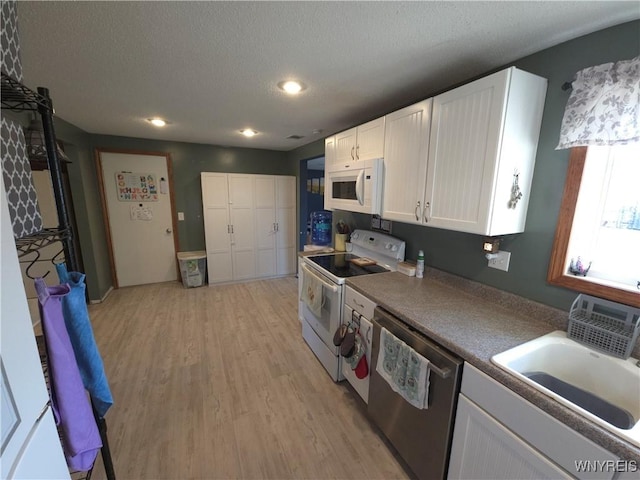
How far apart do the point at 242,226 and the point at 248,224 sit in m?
0.10

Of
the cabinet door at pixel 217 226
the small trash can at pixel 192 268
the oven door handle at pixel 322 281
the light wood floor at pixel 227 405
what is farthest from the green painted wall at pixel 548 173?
the small trash can at pixel 192 268

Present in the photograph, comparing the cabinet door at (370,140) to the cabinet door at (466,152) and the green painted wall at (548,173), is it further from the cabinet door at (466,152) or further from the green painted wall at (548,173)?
the green painted wall at (548,173)

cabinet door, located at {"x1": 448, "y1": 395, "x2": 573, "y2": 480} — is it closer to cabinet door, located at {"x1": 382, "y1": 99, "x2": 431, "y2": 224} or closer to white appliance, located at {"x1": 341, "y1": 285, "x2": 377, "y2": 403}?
white appliance, located at {"x1": 341, "y1": 285, "x2": 377, "y2": 403}

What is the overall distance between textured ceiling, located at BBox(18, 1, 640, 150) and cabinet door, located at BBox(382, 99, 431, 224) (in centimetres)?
24

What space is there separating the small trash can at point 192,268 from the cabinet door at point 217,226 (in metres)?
0.10

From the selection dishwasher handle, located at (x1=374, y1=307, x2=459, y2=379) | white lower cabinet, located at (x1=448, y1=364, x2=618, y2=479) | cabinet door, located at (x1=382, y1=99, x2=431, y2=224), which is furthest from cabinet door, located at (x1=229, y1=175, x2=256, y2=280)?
white lower cabinet, located at (x1=448, y1=364, x2=618, y2=479)

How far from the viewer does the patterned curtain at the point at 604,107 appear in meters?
1.06

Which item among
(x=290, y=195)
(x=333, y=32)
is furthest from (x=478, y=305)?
(x=290, y=195)

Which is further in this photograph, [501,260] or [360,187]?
[360,187]

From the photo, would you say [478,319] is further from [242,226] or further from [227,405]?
[242,226]

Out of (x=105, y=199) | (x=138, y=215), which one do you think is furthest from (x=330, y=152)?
(x=105, y=199)

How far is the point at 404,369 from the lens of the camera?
138 cm

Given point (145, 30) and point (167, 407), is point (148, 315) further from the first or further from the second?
point (145, 30)

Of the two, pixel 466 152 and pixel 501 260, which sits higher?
Answer: pixel 466 152
